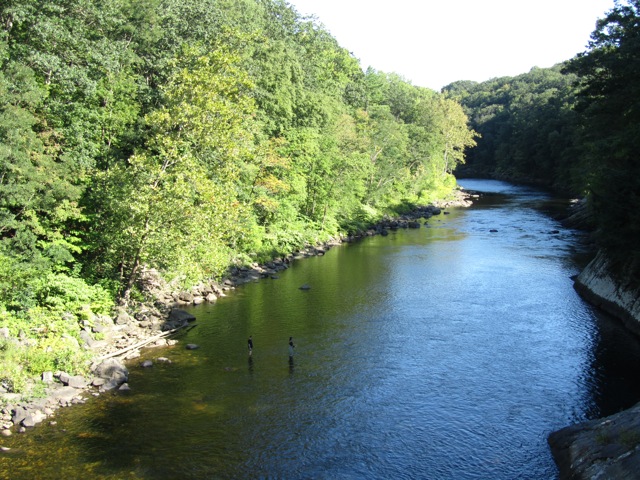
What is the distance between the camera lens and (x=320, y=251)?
65188 mm

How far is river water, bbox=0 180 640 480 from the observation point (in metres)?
22.3

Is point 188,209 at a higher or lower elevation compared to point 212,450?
higher

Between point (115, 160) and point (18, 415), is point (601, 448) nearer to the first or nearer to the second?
point (18, 415)

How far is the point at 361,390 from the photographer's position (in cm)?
2862

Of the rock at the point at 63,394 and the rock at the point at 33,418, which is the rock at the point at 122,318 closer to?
the rock at the point at 63,394

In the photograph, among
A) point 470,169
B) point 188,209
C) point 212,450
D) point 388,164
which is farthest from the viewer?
point 470,169

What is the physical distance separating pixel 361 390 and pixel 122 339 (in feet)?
53.1

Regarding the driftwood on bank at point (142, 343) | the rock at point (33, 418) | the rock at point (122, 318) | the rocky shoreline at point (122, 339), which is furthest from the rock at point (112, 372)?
the rock at point (122, 318)

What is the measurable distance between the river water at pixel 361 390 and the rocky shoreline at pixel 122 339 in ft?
3.44

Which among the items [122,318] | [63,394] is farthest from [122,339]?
[63,394]

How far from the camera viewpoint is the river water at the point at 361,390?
2228cm

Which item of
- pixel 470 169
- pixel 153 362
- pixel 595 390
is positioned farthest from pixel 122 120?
pixel 470 169

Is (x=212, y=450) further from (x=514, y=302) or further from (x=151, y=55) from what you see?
(x=151, y=55)

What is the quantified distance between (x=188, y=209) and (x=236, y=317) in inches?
354
